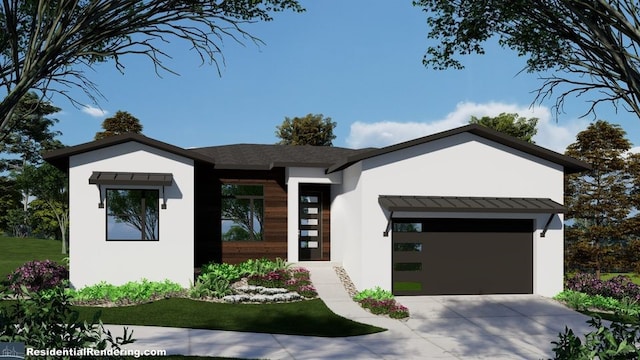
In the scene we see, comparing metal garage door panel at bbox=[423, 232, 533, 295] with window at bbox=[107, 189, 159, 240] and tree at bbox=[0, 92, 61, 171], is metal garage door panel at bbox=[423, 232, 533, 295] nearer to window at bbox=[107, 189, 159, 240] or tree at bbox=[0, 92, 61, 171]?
window at bbox=[107, 189, 159, 240]

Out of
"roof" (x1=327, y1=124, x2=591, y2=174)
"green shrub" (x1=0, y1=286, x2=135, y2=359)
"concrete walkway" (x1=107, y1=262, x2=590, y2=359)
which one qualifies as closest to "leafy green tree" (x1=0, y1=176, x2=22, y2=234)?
"roof" (x1=327, y1=124, x2=591, y2=174)

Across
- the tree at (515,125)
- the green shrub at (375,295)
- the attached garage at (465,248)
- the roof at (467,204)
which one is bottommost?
the green shrub at (375,295)

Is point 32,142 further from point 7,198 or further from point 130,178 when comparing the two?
point 130,178

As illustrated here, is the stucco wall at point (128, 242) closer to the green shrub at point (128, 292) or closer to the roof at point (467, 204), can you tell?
→ the green shrub at point (128, 292)

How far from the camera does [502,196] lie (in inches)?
624

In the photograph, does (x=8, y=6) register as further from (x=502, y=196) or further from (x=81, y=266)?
(x=502, y=196)

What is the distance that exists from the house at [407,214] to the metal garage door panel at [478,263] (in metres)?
0.03

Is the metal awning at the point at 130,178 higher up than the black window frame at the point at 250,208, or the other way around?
the metal awning at the point at 130,178

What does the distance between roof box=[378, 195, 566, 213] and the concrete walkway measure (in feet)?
8.21

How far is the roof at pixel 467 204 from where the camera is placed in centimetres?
1450

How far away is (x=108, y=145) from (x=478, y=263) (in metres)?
11.2

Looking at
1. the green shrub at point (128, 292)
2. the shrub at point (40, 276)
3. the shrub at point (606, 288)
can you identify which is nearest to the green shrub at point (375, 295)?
the green shrub at point (128, 292)

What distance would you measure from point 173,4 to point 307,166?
32.2ft

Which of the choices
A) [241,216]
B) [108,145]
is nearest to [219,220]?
[241,216]
